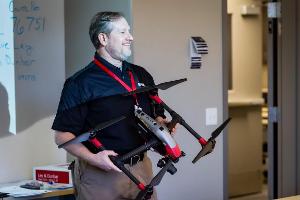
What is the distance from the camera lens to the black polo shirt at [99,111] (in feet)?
7.49

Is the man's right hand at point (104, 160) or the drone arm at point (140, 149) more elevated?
the drone arm at point (140, 149)

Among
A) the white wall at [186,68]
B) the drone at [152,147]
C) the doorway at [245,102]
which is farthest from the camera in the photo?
the doorway at [245,102]

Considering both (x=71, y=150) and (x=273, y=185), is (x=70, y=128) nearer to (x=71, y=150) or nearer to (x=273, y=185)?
(x=71, y=150)

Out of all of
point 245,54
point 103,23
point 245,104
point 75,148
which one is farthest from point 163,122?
point 245,54

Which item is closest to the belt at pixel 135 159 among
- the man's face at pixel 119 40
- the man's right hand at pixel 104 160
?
the man's right hand at pixel 104 160

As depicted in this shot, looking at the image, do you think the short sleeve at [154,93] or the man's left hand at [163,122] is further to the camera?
the short sleeve at [154,93]

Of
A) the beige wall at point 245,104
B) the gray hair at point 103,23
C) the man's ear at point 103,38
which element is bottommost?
the beige wall at point 245,104

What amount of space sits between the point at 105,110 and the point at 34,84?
1169mm

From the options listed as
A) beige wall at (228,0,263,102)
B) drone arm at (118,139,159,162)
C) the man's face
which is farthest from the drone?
beige wall at (228,0,263,102)

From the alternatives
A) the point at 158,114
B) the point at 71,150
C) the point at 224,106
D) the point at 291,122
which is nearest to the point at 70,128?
the point at 71,150

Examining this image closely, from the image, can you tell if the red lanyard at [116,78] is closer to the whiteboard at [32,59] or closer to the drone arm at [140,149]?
the drone arm at [140,149]

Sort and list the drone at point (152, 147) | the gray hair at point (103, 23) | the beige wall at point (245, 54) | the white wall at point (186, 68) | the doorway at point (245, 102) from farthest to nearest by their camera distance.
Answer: the beige wall at point (245, 54) < the doorway at point (245, 102) < the white wall at point (186, 68) < the gray hair at point (103, 23) < the drone at point (152, 147)

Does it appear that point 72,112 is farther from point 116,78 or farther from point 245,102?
point 245,102

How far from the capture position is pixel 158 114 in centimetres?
240
